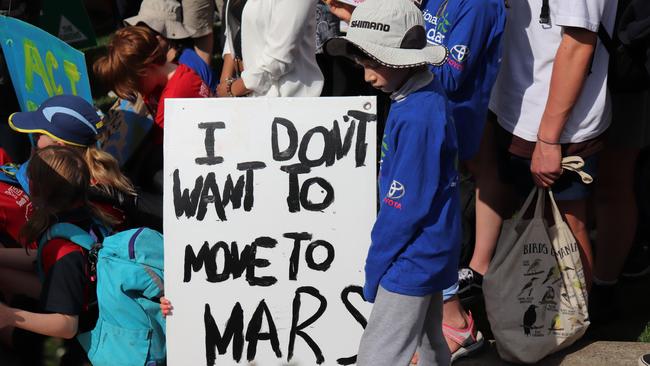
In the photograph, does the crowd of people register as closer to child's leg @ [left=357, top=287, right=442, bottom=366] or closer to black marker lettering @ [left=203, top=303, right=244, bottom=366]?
child's leg @ [left=357, top=287, right=442, bottom=366]

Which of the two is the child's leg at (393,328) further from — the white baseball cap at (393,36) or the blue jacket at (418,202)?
the white baseball cap at (393,36)

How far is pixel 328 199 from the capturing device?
372 centimetres

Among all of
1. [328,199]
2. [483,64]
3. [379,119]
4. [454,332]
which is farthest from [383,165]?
[379,119]

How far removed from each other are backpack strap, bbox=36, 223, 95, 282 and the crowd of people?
0.8 inches

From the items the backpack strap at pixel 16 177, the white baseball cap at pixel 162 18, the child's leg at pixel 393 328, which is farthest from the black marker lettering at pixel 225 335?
the white baseball cap at pixel 162 18

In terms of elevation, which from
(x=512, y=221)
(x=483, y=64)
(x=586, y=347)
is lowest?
(x=586, y=347)

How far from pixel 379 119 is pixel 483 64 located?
3.17ft

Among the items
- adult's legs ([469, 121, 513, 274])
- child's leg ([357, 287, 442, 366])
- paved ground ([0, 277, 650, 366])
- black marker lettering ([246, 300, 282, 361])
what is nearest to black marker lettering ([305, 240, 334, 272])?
black marker lettering ([246, 300, 282, 361])

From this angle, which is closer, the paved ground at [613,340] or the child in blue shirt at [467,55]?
the child in blue shirt at [467,55]

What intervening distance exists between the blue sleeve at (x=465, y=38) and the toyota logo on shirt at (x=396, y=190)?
710 mm

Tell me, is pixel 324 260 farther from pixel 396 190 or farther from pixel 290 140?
pixel 396 190

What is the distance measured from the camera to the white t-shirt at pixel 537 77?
381 cm

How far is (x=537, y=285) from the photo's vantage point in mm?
3855

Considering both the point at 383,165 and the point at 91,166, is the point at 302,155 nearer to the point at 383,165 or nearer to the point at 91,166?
the point at 383,165
